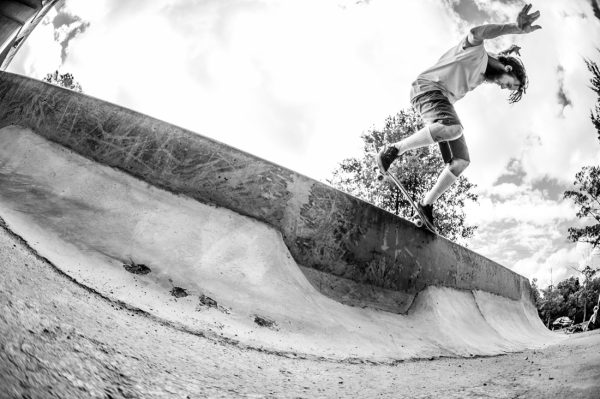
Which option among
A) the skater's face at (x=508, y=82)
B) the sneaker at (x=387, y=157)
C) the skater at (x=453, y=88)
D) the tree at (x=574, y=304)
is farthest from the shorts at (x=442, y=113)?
the tree at (x=574, y=304)

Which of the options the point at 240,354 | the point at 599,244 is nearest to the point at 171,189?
the point at 240,354

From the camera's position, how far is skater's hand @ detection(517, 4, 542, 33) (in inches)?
108

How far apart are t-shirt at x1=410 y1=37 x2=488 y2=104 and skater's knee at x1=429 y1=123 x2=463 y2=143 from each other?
1.59ft

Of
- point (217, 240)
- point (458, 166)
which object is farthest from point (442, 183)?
point (217, 240)

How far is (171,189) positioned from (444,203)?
59.9 feet

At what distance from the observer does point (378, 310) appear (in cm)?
273

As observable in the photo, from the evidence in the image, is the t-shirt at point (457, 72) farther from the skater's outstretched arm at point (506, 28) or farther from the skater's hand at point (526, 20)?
the skater's hand at point (526, 20)

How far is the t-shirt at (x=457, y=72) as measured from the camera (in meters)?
3.19

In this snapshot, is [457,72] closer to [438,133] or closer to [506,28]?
[506,28]

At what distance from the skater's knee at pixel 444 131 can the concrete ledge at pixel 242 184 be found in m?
0.90

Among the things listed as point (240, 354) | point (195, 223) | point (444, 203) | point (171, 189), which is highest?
point (444, 203)

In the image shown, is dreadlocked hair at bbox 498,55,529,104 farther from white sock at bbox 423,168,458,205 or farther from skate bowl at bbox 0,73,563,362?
skate bowl at bbox 0,73,563,362

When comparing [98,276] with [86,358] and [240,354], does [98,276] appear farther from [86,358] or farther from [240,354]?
[86,358]

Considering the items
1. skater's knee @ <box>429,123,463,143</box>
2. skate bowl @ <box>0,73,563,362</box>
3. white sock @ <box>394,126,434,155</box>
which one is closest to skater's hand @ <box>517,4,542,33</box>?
skater's knee @ <box>429,123,463,143</box>
